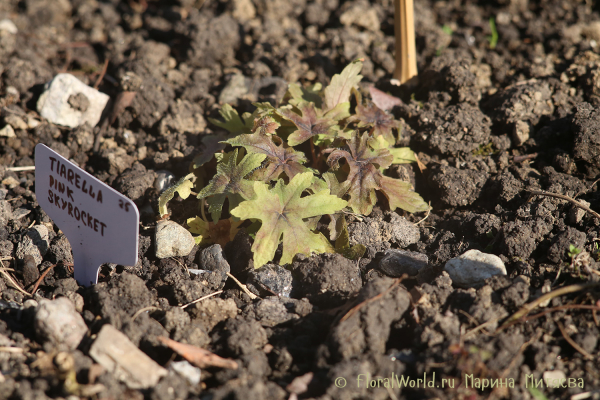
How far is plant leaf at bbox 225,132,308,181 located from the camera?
2520 millimetres

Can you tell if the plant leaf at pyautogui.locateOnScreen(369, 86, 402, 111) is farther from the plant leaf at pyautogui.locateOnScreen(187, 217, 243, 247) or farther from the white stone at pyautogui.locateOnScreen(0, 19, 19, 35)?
the white stone at pyautogui.locateOnScreen(0, 19, 19, 35)

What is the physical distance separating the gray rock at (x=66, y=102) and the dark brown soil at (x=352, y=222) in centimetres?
6

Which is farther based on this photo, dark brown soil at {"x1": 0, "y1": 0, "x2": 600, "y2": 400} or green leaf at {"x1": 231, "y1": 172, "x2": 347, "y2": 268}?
green leaf at {"x1": 231, "y1": 172, "x2": 347, "y2": 268}

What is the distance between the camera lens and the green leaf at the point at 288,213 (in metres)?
2.26

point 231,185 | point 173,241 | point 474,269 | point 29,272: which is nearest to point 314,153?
point 231,185

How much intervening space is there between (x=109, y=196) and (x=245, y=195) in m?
0.67

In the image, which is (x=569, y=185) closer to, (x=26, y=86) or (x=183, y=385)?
(x=183, y=385)

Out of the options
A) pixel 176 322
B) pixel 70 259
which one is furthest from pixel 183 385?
pixel 70 259

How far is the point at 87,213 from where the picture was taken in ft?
7.25

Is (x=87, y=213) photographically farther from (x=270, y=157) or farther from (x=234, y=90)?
(x=234, y=90)

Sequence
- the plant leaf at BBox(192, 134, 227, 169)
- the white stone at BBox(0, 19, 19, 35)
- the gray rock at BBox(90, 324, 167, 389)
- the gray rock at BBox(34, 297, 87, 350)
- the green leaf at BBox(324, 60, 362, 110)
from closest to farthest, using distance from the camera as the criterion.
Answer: the gray rock at BBox(90, 324, 167, 389), the gray rock at BBox(34, 297, 87, 350), the plant leaf at BBox(192, 134, 227, 169), the green leaf at BBox(324, 60, 362, 110), the white stone at BBox(0, 19, 19, 35)

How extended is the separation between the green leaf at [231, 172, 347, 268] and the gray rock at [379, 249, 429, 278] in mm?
372

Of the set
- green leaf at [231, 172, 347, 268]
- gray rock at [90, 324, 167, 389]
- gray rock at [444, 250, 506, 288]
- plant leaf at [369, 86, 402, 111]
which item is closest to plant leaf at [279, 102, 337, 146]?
green leaf at [231, 172, 347, 268]

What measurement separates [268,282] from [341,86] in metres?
1.37
